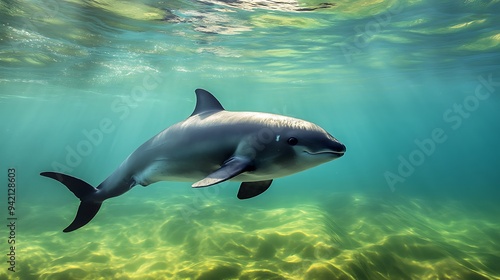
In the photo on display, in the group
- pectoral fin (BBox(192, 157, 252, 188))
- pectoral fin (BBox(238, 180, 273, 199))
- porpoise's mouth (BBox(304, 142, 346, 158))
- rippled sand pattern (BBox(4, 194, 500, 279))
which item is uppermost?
porpoise's mouth (BBox(304, 142, 346, 158))

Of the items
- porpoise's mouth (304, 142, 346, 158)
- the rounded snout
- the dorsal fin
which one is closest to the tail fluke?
the dorsal fin

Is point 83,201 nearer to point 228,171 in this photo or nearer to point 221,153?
point 221,153

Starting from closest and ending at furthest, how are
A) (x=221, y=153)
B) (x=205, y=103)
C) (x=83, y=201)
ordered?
(x=221, y=153), (x=205, y=103), (x=83, y=201)

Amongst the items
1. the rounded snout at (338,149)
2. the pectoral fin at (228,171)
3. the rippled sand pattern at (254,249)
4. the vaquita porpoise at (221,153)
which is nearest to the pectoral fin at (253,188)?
the vaquita porpoise at (221,153)

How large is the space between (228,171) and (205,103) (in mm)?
2272

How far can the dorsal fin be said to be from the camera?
5707mm

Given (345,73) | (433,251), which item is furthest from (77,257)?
(345,73)

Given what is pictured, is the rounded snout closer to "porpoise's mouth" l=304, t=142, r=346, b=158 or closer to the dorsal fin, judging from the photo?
"porpoise's mouth" l=304, t=142, r=346, b=158

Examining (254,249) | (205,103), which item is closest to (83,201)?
(205,103)

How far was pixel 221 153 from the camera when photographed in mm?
4531

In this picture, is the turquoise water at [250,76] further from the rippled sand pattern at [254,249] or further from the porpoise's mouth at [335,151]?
the porpoise's mouth at [335,151]

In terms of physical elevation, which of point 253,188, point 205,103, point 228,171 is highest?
point 205,103

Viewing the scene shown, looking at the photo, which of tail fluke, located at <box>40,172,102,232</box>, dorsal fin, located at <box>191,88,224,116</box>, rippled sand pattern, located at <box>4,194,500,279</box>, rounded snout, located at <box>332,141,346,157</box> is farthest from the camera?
rippled sand pattern, located at <box>4,194,500,279</box>

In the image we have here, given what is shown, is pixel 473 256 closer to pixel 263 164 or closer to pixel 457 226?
pixel 457 226
